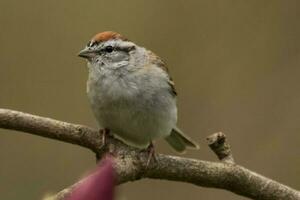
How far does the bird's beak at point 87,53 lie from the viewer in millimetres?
2588

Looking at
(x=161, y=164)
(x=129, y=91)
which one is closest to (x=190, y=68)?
(x=129, y=91)

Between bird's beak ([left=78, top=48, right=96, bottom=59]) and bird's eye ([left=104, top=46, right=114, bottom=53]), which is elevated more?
bird's eye ([left=104, top=46, right=114, bottom=53])

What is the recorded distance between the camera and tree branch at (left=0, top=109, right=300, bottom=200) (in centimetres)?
164

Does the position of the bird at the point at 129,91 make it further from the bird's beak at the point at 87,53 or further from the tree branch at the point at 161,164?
the tree branch at the point at 161,164

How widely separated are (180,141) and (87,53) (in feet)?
2.06

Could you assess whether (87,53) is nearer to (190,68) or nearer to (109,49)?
(109,49)

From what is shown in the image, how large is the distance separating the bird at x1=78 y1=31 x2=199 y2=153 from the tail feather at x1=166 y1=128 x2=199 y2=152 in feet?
1.19

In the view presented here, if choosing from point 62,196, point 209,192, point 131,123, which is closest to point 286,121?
point 209,192

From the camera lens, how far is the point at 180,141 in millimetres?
3008

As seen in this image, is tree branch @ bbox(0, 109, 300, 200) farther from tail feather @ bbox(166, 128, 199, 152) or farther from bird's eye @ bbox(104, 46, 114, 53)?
tail feather @ bbox(166, 128, 199, 152)

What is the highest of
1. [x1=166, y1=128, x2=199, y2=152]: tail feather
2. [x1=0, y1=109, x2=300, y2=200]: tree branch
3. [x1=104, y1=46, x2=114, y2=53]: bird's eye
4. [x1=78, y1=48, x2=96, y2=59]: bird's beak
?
[x1=104, y1=46, x2=114, y2=53]: bird's eye

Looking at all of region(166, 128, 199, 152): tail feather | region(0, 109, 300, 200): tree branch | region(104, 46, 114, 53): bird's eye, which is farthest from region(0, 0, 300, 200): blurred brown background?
region(0, 109, 300, 200): tree branch

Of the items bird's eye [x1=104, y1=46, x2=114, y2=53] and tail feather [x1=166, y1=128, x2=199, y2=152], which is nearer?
Answer: bird's eye [x1=104, y1=46, x2=114, y2=53]

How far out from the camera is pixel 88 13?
3.56m
